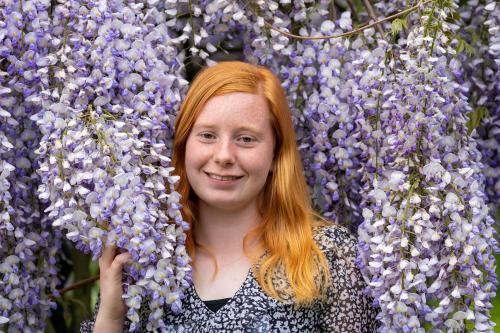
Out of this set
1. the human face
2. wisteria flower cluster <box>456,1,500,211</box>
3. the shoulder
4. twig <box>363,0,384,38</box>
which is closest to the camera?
the human face

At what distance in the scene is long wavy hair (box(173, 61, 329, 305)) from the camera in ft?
8.83

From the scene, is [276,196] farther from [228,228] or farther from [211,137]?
[211,137]

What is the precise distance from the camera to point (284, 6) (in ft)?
10.1

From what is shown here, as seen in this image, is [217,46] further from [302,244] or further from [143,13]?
[302,244]

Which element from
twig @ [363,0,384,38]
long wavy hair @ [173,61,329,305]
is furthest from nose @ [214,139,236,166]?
twig @ [363,0,384,38]

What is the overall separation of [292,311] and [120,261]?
51 cm

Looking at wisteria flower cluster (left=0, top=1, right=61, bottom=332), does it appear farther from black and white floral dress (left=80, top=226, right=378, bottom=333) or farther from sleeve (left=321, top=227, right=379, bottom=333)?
sleeve (left=321, top=227, right=379, bottom=333)

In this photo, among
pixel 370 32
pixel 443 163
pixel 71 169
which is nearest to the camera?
pixel 71 169

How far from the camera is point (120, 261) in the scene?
2.57 metres

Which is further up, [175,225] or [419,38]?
[419,38]

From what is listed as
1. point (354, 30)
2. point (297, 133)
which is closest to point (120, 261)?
point (297, 133)

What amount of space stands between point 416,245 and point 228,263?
1.81ft

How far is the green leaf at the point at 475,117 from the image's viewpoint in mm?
3016

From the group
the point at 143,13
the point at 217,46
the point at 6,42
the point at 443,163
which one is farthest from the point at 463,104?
the point at 6,42
